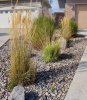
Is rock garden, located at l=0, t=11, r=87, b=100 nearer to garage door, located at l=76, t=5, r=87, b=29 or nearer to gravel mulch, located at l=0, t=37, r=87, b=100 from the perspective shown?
gravel mulch, located at l=0, t=37, r=87, b=100

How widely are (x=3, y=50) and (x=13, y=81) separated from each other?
22.4 feet

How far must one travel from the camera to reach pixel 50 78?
9.27 metres

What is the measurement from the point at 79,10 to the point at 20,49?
2062 cm

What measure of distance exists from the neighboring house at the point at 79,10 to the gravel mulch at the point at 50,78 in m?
15.1

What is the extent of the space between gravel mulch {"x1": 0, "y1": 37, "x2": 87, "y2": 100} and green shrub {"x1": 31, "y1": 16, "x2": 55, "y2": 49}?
97 cm

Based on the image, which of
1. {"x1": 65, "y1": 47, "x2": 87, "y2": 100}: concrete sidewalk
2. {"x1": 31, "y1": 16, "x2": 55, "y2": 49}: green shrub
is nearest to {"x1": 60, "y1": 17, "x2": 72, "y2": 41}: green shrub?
{"x1": 31, "y1": 16, "x2": 55, "y2": 49}: green shrub

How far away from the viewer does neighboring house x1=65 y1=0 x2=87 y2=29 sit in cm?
2830

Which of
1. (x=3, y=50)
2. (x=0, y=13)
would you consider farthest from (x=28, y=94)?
(x=0, y=13)

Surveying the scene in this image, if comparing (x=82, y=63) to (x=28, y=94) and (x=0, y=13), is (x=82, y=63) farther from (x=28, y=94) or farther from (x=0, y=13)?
(x=0, y=13)

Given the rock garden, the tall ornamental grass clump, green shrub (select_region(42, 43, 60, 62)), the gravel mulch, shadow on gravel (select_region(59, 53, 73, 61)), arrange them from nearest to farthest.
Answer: the gravel mulch, the rock garden, the tall ornamental grass clump, green shrub (select_region(42, 43, 60, 62)), shadow on gravel (select_region(59, 53, 73, 61))

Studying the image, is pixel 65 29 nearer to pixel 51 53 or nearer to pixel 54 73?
pixel 51 53

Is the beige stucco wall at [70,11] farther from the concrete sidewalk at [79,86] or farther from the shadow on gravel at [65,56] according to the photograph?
the concrete sidewalk at [79,86]

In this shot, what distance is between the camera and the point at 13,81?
842 centimetres

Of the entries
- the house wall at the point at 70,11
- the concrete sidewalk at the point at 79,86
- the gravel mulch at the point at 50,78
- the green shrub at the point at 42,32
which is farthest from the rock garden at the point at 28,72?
the house wall at the point at 70,11
